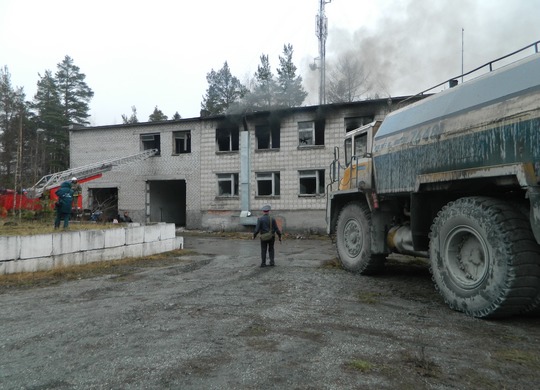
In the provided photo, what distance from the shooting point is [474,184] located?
18.4ft

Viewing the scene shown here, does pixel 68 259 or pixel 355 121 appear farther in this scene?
pixel 355 121

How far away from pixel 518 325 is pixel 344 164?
5.72 m

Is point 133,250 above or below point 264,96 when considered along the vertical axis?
below

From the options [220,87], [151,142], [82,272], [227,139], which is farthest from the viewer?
[220,87]

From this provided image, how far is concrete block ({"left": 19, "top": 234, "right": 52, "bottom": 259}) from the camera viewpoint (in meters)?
8.95

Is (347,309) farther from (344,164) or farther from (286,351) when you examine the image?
(344,164)

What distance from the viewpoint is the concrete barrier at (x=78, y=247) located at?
28.8 feet

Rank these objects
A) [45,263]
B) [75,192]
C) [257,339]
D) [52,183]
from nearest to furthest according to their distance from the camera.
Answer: [257,339] < [45,263] < [75,192] < [52,183]

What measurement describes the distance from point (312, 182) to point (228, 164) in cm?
534

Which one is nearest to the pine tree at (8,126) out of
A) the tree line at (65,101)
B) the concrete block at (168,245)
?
the tree line at (65,101)

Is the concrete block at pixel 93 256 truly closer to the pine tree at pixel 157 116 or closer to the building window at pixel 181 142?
the building window at pixel 181 142

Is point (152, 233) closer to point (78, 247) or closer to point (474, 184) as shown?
point (78, 247)

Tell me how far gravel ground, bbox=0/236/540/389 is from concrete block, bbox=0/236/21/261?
1.24 meters

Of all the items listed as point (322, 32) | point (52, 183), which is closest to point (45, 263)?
point (52, 183)
